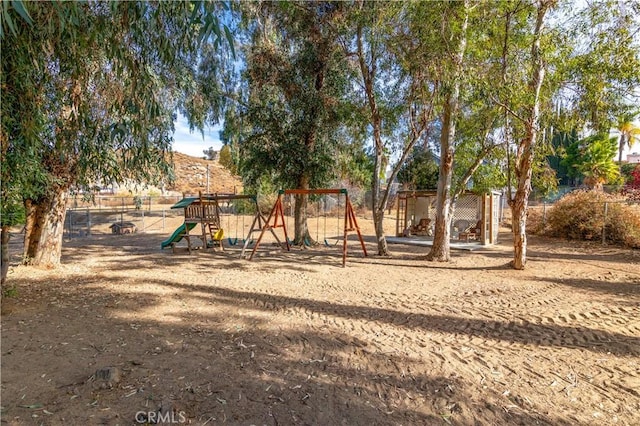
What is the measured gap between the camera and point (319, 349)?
382 centimetres

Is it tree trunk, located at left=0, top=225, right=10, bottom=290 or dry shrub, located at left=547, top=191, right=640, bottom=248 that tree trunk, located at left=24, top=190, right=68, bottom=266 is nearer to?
tree trunk, located at left=0, top=225, right=10, bottom=290

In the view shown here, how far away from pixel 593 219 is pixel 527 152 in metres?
7.76

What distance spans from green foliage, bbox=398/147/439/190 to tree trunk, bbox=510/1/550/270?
52.4 ft

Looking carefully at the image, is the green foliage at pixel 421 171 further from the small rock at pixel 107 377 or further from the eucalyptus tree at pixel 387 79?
the small rock at pixel 107 377

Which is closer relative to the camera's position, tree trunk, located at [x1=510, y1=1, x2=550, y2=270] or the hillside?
tree trunk, located at [x1=510, y1=1, x2=550, y2=270]

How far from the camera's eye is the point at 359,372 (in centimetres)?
331

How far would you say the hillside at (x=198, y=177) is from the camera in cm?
3738

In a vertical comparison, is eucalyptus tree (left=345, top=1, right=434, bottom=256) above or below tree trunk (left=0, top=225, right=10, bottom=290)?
above

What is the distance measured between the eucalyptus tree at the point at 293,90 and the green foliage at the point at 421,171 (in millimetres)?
13953

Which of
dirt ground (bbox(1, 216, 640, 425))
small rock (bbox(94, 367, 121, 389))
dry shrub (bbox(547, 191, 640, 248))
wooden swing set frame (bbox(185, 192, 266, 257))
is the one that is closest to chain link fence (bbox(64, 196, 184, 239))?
wooden swing set frame (bbox(185, 192, 266, 257))

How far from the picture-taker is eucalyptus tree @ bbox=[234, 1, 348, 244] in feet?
34.6

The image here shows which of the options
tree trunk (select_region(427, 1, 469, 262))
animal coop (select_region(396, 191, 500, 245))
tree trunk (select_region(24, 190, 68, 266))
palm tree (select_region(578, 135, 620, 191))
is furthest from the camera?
palm tree (select_region(578, 135, 620, 191))

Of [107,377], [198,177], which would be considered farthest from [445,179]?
[198,177]

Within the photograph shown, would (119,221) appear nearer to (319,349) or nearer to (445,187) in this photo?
(445,187)
